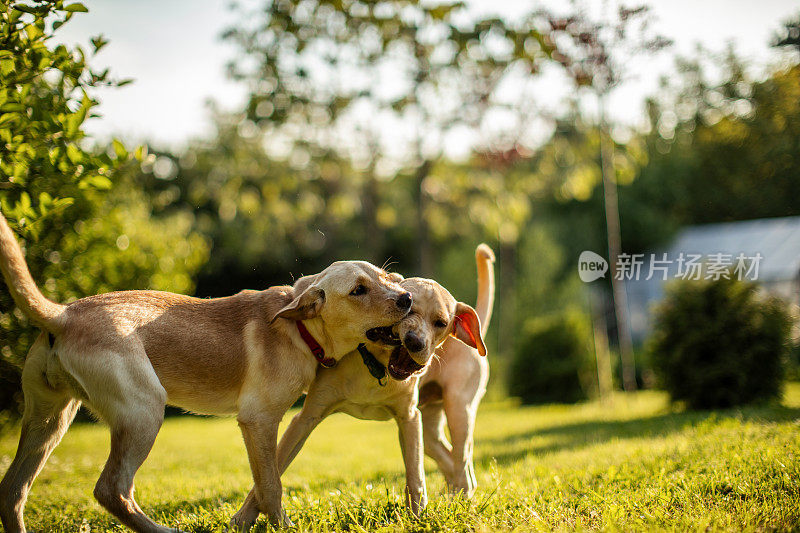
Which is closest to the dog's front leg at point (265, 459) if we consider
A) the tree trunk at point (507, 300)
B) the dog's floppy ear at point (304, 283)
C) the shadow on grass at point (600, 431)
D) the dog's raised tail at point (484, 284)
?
the dog's floppy ear at point (304, 283)

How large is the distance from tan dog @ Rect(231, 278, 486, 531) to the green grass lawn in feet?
0.81

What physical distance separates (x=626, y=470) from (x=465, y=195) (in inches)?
420

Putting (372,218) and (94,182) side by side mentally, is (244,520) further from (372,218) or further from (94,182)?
(372,218)

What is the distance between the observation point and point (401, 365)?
3984mm

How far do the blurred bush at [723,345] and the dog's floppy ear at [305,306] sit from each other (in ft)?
29.7

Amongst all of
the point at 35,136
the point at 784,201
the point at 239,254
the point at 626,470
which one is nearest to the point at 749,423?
the point at 626,470

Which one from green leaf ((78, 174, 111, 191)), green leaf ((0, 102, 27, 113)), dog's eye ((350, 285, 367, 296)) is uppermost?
green leaf ((0, 102, 27, 113))

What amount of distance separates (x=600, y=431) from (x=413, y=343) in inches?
246

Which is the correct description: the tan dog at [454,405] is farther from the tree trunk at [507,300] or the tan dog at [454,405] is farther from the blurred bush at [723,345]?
the tree trunk at [507,300]

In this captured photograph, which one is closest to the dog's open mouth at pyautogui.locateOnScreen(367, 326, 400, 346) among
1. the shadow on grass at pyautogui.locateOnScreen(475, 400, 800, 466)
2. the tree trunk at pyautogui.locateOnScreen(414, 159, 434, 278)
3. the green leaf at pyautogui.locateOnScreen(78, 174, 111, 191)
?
the green leaf at pyautogui.locateOnScreen(78, 174, 111, 191)

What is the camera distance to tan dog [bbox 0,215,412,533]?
11.4 ft

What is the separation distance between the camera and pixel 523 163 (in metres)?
14.6

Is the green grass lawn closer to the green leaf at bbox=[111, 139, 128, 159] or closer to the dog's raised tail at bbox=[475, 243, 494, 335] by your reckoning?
the dog's raised tail at bbox=[475, 243, 494, 335]

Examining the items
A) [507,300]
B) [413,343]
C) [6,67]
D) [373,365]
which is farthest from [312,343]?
[507,300]
